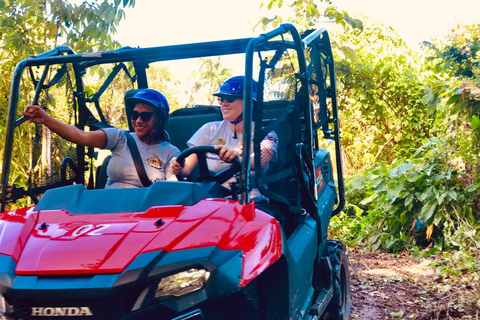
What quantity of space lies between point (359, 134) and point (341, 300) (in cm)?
834

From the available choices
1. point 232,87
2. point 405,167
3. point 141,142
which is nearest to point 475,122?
point 405,167

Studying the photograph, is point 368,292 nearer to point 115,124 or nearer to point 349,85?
point 115,124

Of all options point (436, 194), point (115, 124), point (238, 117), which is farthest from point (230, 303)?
point (436, 194)

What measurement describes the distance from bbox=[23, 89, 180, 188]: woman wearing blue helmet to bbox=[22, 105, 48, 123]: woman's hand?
32 centimetres

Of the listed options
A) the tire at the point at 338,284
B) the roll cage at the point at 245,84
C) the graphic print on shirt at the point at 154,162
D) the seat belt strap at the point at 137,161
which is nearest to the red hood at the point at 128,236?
the roll cage at the point at 245,84

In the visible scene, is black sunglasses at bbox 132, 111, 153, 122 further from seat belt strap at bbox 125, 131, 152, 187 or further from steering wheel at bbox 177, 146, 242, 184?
steering wheel at bbox 177, 146, 242, 184

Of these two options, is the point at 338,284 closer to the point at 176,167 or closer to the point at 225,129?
the point at 225,129

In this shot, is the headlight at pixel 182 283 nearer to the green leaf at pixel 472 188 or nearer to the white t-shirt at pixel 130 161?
the white t-shirt at pixel 130 161

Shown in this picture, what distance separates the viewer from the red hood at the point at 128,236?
2156 mm

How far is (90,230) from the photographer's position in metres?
2.32

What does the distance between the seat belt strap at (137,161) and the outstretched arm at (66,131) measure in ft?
0.50

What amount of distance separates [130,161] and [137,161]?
6cm

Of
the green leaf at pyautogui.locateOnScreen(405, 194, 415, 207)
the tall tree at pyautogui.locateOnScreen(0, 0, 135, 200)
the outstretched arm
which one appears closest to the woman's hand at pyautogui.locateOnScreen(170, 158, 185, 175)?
the outstretched arm

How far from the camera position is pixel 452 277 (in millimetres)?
5059
